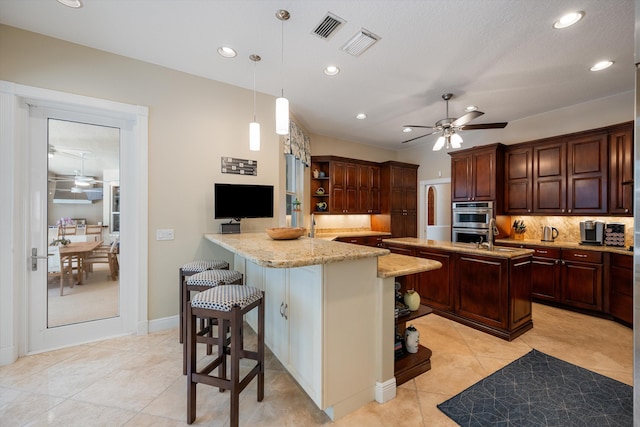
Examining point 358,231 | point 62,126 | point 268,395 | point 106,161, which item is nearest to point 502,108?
point 358,231

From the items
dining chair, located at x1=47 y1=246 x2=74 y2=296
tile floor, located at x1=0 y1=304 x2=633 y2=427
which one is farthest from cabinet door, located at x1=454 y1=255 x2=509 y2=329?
dining chair, located at x1=47 y1=246 x2=74 y2=296

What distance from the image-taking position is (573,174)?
3947 mm

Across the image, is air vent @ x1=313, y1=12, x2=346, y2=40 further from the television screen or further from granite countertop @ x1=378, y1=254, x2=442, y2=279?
granite countertop @ x1=378, y1=254, x2=442, y2=279

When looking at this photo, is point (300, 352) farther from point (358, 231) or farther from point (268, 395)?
point (358, 231)

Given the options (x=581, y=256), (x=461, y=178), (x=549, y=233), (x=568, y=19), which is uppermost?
(x=568, y=19)

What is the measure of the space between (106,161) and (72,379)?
2.05m

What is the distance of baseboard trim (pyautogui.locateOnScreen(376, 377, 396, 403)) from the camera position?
73.0 inches

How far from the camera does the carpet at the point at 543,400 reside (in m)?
1.70

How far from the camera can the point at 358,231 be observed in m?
6.41

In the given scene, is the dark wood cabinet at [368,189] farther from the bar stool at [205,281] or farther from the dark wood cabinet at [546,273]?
the bar stool at [205,281]

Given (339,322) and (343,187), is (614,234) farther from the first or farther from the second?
(339,322)

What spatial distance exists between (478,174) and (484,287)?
264cm

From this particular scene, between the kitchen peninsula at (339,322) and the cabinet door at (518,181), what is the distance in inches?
145

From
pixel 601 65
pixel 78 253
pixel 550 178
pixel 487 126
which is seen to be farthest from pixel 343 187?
pixel 78 253
